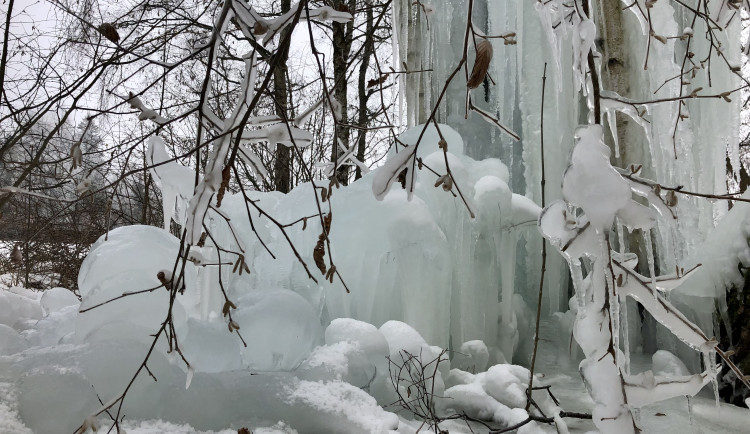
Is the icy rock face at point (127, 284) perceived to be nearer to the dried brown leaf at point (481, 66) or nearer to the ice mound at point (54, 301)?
the ice mound at point (54, 301)

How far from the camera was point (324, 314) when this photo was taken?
368 cm

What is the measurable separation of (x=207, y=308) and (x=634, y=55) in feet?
11.8

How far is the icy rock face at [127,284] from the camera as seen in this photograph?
2602 millimetres

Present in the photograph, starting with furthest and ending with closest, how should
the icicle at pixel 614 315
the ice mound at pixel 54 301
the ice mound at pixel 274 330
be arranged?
1. the ice mound at pixel 54 301
2. the ice mound at pixel 274 330
3. the icicle at pixel 614 315

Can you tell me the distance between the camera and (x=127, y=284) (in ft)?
8.98

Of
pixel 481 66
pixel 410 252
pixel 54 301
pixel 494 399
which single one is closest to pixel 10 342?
pixel 54 301

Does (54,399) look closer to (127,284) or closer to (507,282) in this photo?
(127,284)

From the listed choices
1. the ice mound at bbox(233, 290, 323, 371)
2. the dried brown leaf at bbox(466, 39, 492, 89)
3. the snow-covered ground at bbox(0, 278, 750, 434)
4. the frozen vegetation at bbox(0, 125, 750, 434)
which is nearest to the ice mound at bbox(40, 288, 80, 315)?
the frozen vegetation at bbox(0, 125, 750, 434)

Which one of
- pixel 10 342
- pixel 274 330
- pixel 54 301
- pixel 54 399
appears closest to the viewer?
pixel 54 399

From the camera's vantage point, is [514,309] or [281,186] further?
[281,186]

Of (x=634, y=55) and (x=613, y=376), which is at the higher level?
(x=634, y=55)

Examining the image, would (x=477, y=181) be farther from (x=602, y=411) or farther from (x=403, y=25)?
(x=602, y=411)

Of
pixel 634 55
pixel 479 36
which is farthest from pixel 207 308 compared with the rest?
pixel 634 55

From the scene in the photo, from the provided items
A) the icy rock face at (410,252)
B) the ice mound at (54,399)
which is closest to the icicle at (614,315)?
the ice mound at (54,399)
